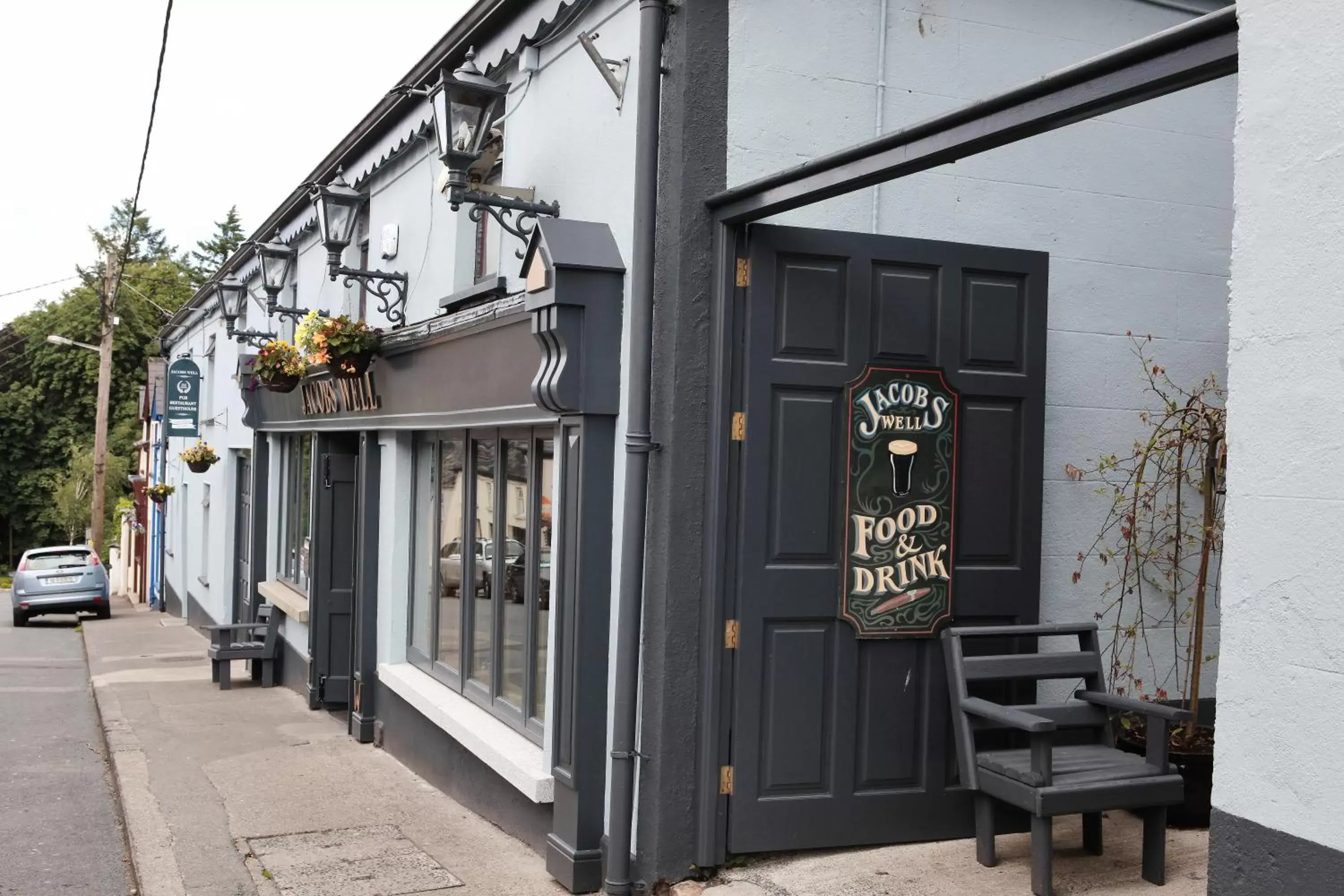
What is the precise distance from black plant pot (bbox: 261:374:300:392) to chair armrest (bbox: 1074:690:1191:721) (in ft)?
24.8

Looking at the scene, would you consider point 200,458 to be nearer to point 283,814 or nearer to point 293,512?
point 293,512

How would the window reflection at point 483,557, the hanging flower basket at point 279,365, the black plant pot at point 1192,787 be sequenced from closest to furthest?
→ the black plant pot at point 1192,787, the window reflection at point 483,557, the hanging flower basket at point 279,365

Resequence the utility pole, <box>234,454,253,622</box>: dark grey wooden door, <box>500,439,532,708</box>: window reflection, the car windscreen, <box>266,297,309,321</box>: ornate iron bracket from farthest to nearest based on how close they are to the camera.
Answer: the utility pole
the car windscreen
<box>234,454,253,622</box>: dark grey wooden door
<box>266,297,309,321</box>: ornate iron bracket
<box>500,439,532,708</box>: window reflection

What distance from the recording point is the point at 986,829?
17.9 ft

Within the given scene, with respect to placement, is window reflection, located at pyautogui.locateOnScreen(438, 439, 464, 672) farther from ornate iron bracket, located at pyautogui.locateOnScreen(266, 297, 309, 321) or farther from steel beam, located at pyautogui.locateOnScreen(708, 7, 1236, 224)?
steel beam, located at pyautogui.locateOnScreen(708, 7, 1236, 224)

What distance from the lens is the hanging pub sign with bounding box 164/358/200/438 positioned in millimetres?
20953

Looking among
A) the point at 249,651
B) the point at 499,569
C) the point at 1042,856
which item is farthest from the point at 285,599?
the point at 1042,856

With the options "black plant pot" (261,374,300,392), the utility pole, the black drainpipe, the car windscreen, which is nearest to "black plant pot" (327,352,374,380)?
"black plant pot" (261,374,300,392)

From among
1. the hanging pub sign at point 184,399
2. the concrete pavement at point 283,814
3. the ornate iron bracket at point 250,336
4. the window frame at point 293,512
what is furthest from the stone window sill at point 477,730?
the hanging pub sign at point 184,399

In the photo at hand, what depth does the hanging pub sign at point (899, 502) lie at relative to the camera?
18.6ft

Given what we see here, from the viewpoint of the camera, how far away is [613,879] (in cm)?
567

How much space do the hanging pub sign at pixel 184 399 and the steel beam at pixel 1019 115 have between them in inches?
686

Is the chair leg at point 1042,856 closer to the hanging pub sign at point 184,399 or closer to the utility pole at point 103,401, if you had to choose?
the hanging pub sign at point 184,399

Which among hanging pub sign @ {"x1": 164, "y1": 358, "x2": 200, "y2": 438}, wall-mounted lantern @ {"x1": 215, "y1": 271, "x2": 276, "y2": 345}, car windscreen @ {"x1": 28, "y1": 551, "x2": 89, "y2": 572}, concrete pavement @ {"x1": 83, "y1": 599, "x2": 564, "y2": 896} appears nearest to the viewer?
concrete pavement @ {"x1": 83, "y1": 599, "x2": 564, "y2": 896}
